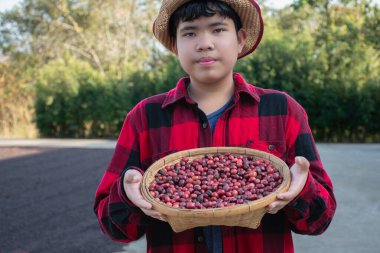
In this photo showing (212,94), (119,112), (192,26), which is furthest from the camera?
(119,112)

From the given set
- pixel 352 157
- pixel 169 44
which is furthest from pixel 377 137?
pixel 169 44

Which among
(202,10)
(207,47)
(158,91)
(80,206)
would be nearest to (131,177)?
(207,47)

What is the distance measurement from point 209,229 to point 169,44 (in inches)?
30.5

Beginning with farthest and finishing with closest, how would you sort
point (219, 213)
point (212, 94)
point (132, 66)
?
1. point (132, 66)
2. point (212, 94)
3. point (219, 213)

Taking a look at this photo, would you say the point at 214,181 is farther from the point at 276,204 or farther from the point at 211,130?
the point at 276,204

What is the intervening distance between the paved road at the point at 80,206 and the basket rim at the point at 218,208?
266 cm

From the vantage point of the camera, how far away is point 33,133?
17156 mm

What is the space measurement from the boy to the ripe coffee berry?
9 cm

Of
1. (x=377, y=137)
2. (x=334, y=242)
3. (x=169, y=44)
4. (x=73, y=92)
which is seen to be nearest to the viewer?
(x=169, y=44)

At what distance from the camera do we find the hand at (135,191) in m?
1.42

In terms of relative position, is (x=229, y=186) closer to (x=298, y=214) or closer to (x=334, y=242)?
(x=298, y=214)

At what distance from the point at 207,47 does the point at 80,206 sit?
15.3 ft

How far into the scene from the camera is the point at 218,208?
1341mm

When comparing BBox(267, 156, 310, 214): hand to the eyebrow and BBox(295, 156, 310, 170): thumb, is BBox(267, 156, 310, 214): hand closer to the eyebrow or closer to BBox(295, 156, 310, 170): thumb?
BBox(295, 156, 310, 170): thumb
